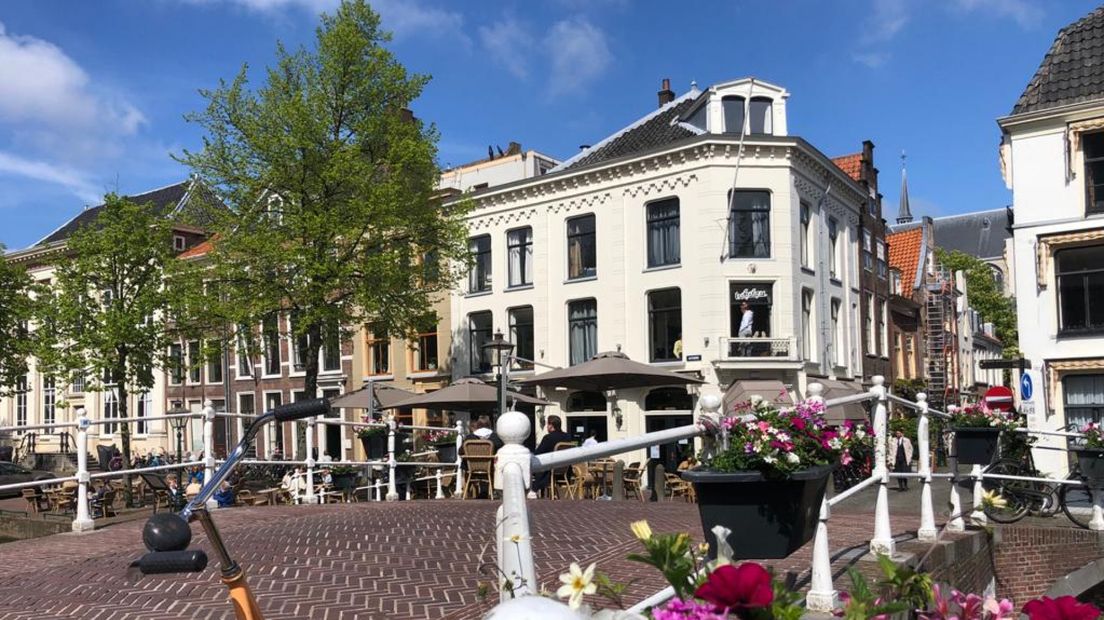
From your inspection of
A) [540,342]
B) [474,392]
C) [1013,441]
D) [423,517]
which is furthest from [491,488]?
[540,342]

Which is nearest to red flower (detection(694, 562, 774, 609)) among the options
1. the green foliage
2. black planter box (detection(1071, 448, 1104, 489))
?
black planter box (detection(1071, 448, 1104, 489))

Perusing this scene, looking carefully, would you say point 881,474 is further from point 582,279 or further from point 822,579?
point 582,279

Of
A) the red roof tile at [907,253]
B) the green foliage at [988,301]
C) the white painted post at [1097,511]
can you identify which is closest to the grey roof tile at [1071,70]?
the white painted post at [1097,511]

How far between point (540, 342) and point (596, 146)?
6338mm

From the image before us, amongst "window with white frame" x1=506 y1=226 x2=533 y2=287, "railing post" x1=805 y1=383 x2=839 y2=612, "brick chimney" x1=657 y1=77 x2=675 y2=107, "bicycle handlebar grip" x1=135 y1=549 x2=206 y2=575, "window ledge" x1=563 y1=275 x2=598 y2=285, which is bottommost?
"railing post" x1=805 y1=383 x2=839 y2=612

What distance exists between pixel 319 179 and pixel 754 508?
17399mm

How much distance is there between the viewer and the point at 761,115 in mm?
25297

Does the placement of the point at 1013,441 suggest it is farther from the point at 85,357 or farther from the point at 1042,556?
the point at 85,357

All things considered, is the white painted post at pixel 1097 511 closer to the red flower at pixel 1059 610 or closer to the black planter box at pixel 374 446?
the red flower at pixel 1059 610

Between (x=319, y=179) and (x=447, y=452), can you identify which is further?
(x=319, y=179)

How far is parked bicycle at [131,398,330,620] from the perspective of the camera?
1.97 m

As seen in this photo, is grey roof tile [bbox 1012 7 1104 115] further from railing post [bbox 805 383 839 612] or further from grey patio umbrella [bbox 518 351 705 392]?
railing post [bbox 805 383 839 612]

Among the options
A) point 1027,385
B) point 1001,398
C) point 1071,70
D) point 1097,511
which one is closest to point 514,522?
point 1097,511

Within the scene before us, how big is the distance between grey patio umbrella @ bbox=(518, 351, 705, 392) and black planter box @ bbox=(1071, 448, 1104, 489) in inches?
401
